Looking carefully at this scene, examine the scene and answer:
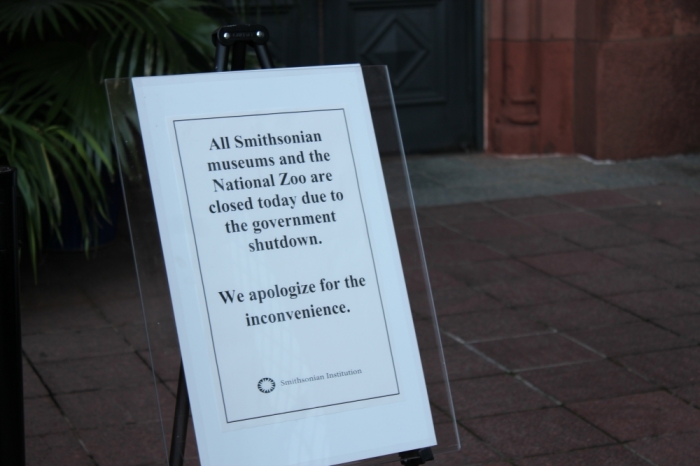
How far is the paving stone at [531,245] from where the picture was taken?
4.57 metres

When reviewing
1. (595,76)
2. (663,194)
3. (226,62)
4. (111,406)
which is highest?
(226,62)

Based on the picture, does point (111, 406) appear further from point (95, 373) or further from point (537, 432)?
point (537, 432)

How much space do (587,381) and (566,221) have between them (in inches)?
79.3

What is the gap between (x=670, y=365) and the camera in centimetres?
326

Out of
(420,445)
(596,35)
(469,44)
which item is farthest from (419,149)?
(420,445)

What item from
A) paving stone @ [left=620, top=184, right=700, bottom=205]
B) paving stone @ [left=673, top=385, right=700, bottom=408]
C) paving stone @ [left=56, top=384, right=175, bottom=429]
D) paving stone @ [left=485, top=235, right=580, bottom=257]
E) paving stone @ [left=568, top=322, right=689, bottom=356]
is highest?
paving stone @ [left=56, top=384, right=175, bottom=429]

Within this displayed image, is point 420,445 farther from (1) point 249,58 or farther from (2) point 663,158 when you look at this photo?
(2) point 663,158

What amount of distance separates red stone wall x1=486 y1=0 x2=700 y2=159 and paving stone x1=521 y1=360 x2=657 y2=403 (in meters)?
3.25

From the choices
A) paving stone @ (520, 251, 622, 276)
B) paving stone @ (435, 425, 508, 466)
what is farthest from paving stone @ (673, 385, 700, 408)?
paving stone @ (520, 251, 622, 276)

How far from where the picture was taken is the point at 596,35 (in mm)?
6090

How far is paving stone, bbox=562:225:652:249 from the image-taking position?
4664 millimetres

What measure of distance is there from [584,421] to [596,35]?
3804 mm

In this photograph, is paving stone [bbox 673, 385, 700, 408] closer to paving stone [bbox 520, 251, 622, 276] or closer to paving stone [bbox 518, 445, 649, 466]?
paving stone [bbox 518, 445, 649, 466]

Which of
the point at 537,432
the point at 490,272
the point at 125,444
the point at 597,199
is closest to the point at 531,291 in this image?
the point at 490,272
